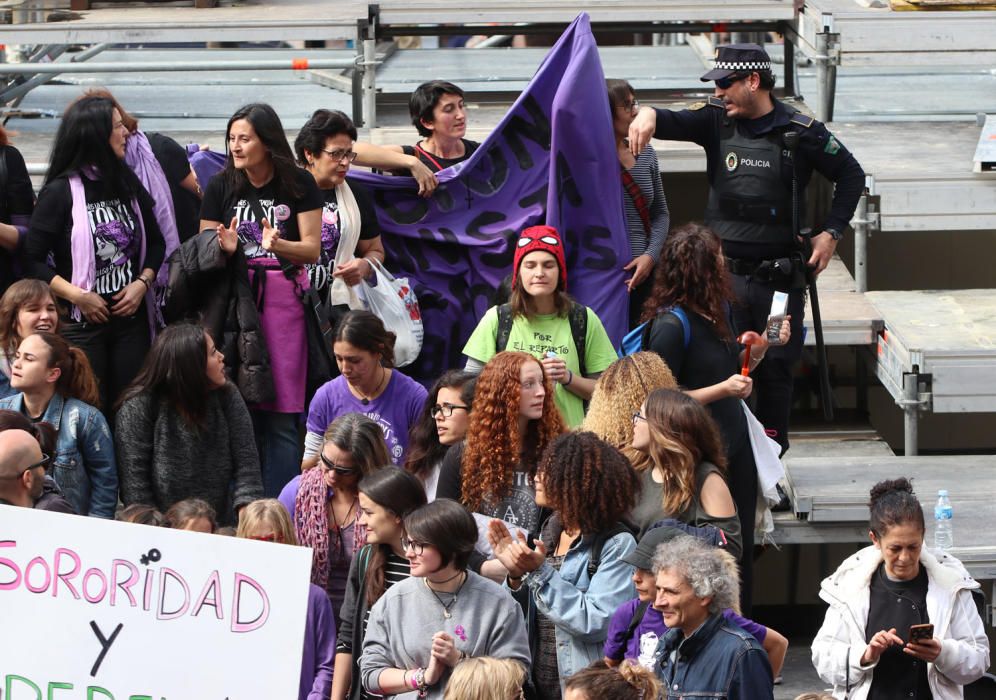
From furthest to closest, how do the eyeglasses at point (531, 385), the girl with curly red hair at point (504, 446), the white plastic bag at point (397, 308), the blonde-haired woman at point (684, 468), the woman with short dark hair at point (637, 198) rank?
1. the woman with short dark hair at point (637, 198)
2. the white plastic bag at point (397, 308)
3. the eyeglasses at point (531, 385)
4. the girl with curly red hair at point (504, 446)
5. the blonde-haired woman at point (684, 468)

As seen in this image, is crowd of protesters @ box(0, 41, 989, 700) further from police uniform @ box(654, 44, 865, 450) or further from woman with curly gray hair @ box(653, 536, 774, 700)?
police uniform @ box(654, 44, 865, 450)

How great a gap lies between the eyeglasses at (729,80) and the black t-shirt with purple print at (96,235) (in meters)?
2.46

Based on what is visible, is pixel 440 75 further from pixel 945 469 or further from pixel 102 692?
pixel 102 692

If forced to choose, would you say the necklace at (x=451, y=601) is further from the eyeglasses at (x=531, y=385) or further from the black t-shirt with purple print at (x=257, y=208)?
the black t-shirt with purple print at (x=257, y=208)

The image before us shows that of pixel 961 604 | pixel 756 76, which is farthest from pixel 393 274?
pixel 961 604

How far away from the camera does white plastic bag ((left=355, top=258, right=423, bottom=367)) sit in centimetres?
688

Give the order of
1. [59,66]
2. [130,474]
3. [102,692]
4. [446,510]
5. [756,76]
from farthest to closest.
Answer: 1. [59,66]
2. [756,76]
3. [130,474]
4. [446,510]
5. [102,692]

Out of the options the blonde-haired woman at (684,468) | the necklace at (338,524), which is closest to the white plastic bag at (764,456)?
the blonde-haired woman at (684,468)

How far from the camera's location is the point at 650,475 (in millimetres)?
5332

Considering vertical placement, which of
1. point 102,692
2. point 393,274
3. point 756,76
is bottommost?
point 102,692

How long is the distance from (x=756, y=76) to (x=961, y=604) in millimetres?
2573

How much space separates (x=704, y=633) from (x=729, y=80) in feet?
10.1

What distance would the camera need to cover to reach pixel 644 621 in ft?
15.5

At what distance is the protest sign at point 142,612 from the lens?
4.30 m
